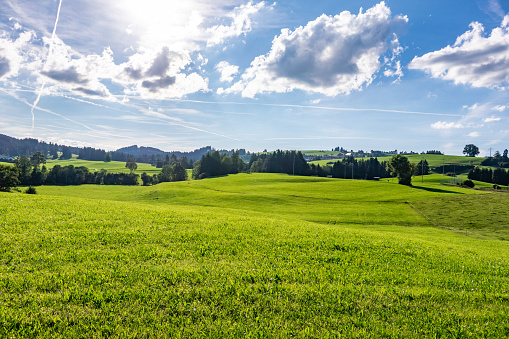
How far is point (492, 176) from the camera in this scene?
175875mm

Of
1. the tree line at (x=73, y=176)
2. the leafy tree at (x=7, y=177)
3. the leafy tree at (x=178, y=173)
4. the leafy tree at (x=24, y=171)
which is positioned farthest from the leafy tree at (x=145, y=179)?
the leafy tree at (x=7, y=177)

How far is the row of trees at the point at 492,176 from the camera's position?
171m

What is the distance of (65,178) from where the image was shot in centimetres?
15288

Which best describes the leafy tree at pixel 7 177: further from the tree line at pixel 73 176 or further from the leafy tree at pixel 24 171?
the leafy tree at pixel 24 171

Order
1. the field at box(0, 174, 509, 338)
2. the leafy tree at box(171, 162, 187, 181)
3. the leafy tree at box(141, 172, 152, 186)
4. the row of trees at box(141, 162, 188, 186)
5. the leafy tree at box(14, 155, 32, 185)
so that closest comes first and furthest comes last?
the field at box(0, 174, 509, 338), the leafy tree at box(14, 155, 32, 185), the leafy tree at box(141, 172, 152, 186), the row of trees at box(141, 162, 188, 186), the leafy tree at box(171, 162, 187, 181)

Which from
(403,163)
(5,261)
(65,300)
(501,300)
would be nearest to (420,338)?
(501,300)

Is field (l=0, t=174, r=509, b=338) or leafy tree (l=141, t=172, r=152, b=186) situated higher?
field (l=0, t=174, r=509, b=338)

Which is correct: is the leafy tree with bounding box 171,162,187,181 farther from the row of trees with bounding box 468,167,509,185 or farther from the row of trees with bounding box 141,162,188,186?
the row of trees with bounding box 468,167,509,185

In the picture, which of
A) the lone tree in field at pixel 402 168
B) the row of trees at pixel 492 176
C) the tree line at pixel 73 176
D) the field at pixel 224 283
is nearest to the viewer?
the field at pixel 224 283

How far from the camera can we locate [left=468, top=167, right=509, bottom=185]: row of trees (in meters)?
171

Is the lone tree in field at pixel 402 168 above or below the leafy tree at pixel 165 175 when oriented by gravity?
above

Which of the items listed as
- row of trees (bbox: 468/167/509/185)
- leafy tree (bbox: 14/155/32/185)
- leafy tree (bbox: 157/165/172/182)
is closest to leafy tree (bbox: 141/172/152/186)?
leafy tree (bbox: 157/165/172/182)

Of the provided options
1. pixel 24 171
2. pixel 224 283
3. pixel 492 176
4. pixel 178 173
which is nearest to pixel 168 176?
pixel 178 173

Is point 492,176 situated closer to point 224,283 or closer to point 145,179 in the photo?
point 145,179
